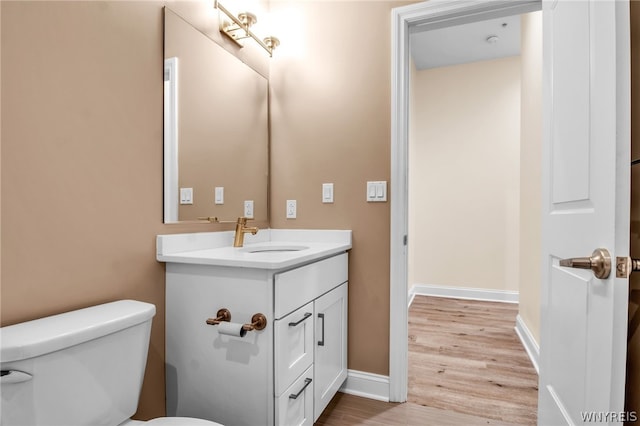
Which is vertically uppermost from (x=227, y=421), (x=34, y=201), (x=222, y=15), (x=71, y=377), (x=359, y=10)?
(x=359, y=10)

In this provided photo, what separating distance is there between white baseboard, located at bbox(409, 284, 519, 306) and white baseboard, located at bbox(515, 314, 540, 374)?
3.20ft

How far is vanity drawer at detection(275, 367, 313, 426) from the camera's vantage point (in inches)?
46.7

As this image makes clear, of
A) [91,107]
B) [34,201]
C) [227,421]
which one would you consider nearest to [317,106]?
[91,107]

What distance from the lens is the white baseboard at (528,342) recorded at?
7.09ft

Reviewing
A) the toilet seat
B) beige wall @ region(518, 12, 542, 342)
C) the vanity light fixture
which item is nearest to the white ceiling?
beige wall @ region(518, 12, 542, 342)

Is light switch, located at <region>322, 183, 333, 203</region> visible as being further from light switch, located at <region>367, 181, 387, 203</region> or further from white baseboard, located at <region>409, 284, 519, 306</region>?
white baseboard, located at <region>409, 284, 519, 306</region>

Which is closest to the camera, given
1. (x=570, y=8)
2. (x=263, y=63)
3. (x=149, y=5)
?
(x=570, y=8)

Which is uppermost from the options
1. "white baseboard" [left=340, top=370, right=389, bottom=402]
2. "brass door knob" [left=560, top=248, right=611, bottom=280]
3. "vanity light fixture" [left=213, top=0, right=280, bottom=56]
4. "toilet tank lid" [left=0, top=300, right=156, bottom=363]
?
"vanity light fixture" [left=213, top=0, right=280, bottom=56]

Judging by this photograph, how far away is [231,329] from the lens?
1.14 metres

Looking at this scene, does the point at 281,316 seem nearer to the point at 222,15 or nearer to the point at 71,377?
the point at 71,377

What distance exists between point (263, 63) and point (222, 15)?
14.9 inches

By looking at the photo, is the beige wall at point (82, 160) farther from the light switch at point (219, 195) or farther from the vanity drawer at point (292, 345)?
the vanity drawer at point (292, 345)

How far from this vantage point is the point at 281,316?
1196 millimetres

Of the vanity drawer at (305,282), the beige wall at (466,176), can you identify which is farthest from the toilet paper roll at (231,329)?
the beige wall at (466,176)
